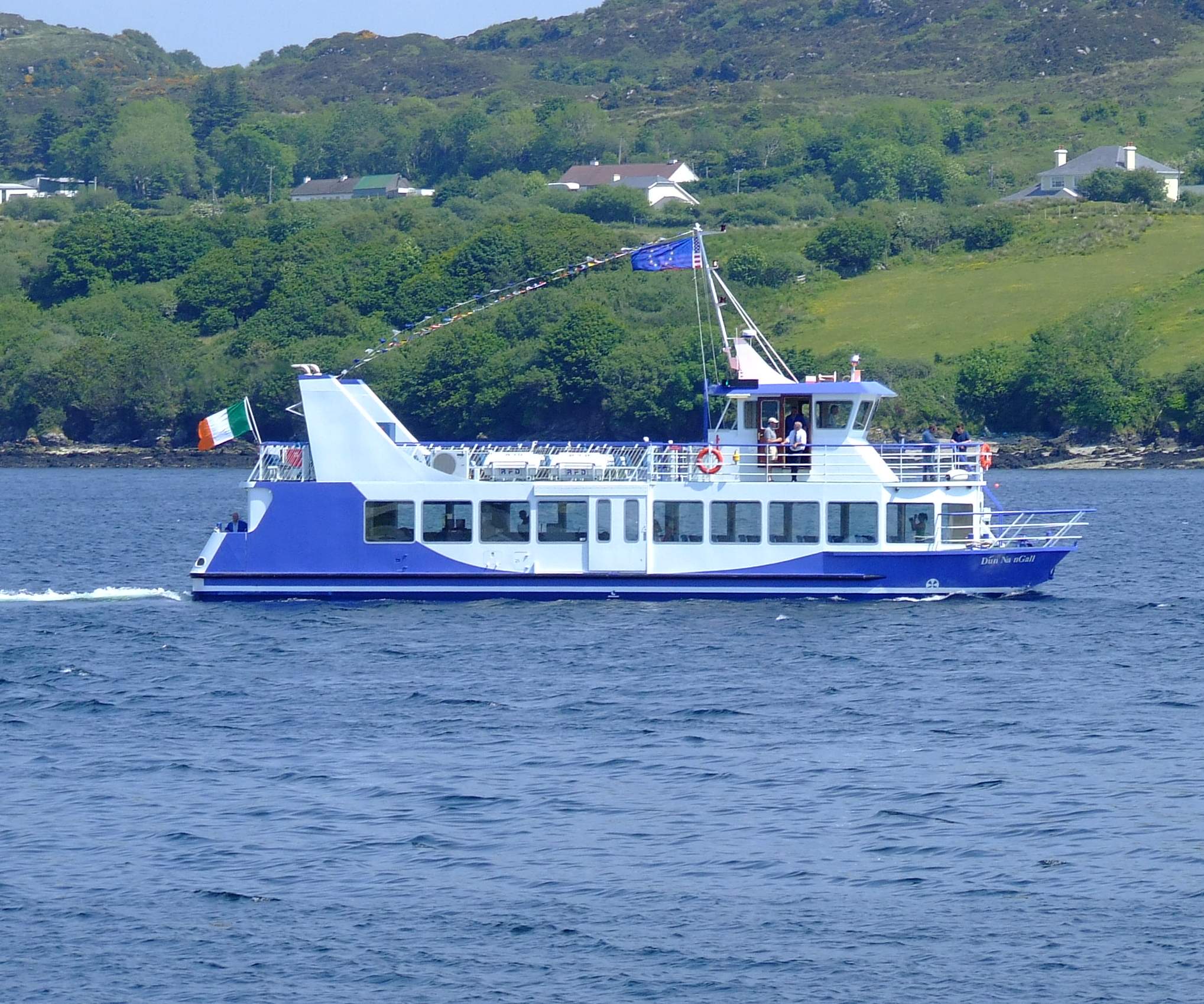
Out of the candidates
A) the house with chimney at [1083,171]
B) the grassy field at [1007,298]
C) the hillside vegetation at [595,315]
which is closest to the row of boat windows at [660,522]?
the hillside vegetation at [595,315]

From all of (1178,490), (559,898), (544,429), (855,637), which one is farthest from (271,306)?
(559,898)

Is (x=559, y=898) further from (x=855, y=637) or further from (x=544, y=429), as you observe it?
(x=544, y=429)

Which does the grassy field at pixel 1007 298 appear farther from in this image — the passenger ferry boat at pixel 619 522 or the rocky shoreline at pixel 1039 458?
the passenger ferry boat at pixel 619 522

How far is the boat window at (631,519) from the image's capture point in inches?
1619

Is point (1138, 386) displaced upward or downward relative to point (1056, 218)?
downward

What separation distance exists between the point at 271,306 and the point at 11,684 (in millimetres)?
127666

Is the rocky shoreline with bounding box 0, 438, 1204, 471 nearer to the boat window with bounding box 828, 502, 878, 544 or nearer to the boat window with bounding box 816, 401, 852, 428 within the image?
the boat window with bounding box 816, 401, 852, 428

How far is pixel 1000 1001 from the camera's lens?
18.5m

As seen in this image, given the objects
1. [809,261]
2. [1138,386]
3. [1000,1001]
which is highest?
[809,261]

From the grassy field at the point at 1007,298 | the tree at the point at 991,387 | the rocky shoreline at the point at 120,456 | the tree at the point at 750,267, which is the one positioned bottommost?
the rocky shoreline at the point at 120,456

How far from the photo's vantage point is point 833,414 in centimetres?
4203

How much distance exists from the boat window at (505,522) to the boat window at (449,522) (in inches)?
11.7

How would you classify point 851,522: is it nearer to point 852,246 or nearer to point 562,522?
point 562,522

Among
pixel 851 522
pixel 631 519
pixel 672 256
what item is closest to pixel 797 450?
pixel 851 522
